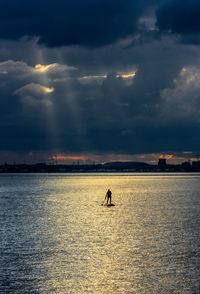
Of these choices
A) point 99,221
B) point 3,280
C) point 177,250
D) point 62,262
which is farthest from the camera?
point 99,221

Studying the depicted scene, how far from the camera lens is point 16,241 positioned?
39.1m

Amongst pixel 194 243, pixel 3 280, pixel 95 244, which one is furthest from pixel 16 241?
pixel 194 243

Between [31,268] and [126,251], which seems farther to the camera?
[126,251]

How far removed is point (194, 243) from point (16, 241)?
56.1ft

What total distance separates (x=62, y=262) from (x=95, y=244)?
7.58 m

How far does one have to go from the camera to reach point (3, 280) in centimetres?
2545

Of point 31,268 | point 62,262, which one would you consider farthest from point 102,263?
point 31,268

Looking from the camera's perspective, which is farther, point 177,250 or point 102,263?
point 177,250

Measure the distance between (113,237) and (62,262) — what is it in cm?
1183

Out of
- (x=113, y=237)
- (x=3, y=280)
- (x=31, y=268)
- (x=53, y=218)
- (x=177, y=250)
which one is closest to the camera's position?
(x=3, y=280)

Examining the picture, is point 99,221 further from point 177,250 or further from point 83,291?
point 83,291

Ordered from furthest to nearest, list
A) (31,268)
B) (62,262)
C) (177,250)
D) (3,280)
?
(177,250) < (62,262) < (31,268) < (3,280)

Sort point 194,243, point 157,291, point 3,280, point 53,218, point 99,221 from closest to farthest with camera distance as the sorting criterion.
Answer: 1. point 157,291
2. point 3,280
3. point 194,243
4. point 99,221
5. point 53,218

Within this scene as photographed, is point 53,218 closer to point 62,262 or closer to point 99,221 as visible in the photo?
point 99,221
